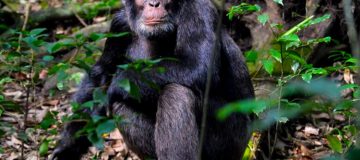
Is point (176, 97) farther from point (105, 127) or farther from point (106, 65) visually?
point (105, 127)

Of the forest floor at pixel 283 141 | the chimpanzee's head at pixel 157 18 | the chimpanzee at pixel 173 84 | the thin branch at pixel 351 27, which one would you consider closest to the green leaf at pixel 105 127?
the thin branch at pixel 351 27

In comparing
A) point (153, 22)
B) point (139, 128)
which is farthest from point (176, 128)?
point (153, 22)

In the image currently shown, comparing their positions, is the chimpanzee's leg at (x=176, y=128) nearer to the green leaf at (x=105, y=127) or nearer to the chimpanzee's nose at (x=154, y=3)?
the chimpanzee's nose at (x=154, y=3)

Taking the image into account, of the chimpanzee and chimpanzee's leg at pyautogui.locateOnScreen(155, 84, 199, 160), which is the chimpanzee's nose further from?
chimpanzee's leg at pyautogui.locateOnScreen(155, 84, 199, 160)

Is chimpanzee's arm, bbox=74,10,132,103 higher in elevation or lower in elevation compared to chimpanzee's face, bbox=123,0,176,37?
lower

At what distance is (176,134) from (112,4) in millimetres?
A: 4046

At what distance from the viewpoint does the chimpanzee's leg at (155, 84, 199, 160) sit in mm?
4570

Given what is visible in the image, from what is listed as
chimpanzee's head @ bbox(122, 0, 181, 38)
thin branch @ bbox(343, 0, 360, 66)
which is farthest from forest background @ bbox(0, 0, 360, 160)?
thin branch @ bbox(343, 0, 360, 66)

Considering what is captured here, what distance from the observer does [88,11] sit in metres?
8.61

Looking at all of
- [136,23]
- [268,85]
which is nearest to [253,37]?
[268,85]

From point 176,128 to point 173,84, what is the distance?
376mm

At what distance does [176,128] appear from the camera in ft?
15.0

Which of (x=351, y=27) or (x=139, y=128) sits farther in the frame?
(x=139, y=128)

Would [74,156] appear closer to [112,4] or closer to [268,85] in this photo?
[268,85]
